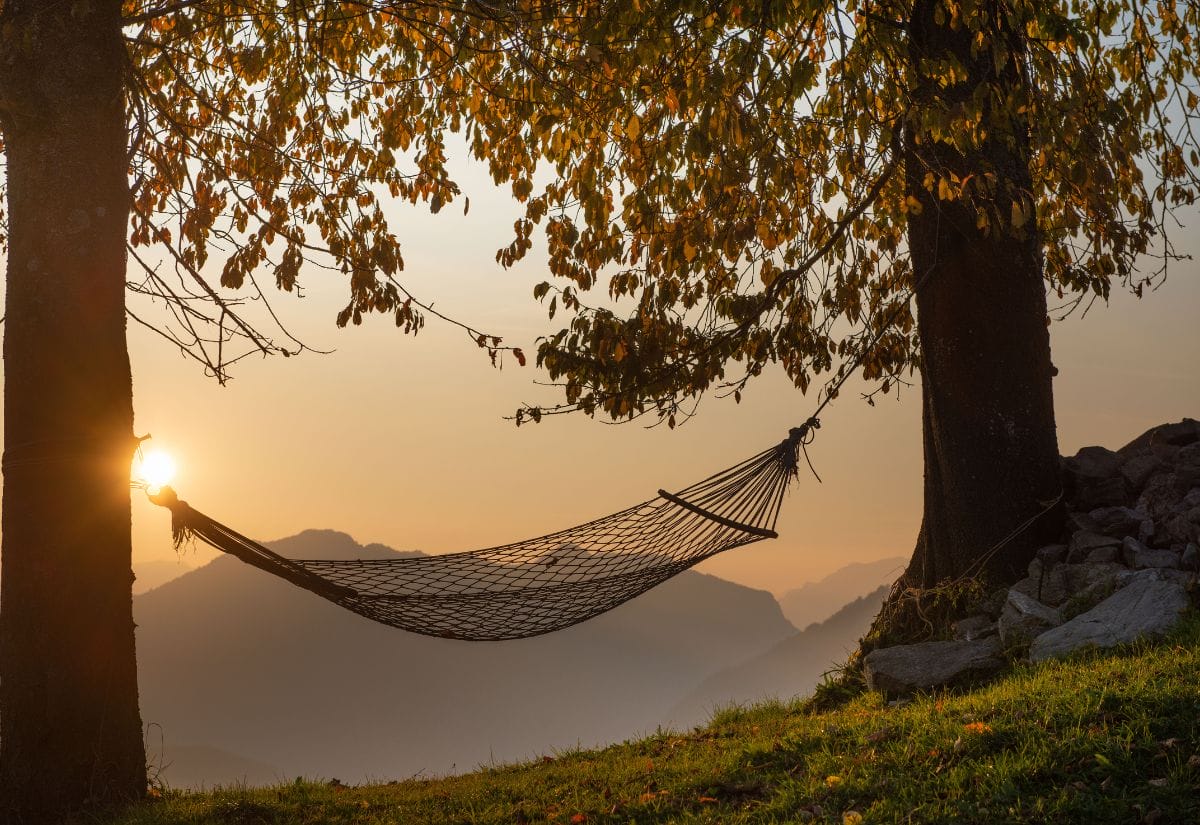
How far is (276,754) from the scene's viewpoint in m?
117

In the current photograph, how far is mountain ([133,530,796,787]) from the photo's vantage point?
111 meters

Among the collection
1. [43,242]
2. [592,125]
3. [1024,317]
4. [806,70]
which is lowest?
[1024,317]

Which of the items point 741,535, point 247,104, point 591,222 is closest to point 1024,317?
point 741,535

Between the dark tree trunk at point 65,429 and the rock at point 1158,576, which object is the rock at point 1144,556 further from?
the dark tree trunk at point 65,429

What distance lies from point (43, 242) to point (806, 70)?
343cm

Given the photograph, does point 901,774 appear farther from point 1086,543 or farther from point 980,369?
point 980,369

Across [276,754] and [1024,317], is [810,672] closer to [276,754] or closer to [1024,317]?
[1024,317]

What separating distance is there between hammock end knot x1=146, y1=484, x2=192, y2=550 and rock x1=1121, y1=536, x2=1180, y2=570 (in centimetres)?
494

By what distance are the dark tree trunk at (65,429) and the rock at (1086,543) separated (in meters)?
5.00

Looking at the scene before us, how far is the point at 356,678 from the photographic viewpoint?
125312 mm

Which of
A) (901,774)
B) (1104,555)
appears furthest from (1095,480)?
(901,774)

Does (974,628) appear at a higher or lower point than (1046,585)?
lower

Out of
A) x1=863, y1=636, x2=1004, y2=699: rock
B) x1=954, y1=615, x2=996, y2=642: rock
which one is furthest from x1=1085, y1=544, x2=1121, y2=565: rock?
x1=863, y1=636, x2=1004, y2=699: rock

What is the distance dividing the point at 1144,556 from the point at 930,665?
1355 millimetres
